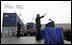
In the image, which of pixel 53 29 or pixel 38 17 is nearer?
pixel 53 29

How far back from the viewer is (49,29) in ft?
18.8

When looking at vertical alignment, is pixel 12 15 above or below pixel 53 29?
above

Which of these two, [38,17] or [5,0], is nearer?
[5,0]

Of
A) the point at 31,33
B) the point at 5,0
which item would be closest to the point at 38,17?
the point at 5,0

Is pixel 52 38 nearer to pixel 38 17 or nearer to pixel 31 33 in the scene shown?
pixel 38 17

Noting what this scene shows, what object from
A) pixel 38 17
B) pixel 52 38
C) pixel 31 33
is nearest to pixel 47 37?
pixel 52 38

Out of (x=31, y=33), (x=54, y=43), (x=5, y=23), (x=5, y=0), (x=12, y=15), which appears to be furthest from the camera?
(x=12, y=15)

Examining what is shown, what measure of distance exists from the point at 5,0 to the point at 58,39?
340cm

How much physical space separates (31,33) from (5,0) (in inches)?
286

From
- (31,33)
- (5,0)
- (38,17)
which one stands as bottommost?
(31,33)

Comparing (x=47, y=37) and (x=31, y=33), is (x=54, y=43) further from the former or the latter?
(x=31, y=33)

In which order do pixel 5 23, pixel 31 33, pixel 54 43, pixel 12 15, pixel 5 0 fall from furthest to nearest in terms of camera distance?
pixel 12 15 → pixel 5 23 → pixel 31 33 → pixel 5 0 → pixel 54 43

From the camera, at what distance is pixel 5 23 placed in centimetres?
1980

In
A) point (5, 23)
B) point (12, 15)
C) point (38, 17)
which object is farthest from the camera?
point (12, 15)
